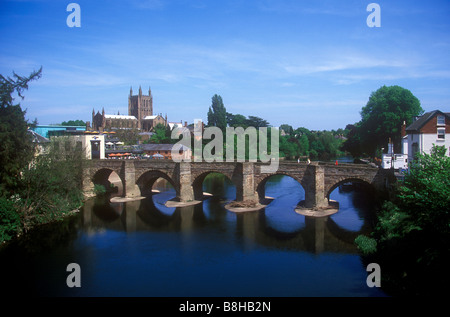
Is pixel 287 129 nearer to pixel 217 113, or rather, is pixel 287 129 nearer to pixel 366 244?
pixel 217 113

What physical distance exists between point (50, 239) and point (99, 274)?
29.9 ft

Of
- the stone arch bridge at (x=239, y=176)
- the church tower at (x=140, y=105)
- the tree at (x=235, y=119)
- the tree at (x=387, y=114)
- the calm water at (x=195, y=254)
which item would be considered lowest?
the calm water at (x=195, y=254)

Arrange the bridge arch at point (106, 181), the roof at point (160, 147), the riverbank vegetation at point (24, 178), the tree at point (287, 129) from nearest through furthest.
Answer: the riverbank vegetation at point (24, 178) → the bridge arch at point (106, 181) → the roof at point (160, 147) → the tree at point (287, 129)

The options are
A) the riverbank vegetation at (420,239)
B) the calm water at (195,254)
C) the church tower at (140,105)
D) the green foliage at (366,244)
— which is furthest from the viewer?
the church tower at (140,105)

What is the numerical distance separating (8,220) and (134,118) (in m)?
106

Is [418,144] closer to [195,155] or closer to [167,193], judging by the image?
[167,193]

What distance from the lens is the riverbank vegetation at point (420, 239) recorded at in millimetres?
16156

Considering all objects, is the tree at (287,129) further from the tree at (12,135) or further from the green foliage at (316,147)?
the tree at (12,135)

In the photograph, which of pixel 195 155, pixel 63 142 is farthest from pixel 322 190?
pixel 195 155

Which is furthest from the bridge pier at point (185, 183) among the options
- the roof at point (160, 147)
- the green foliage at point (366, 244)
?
the roof at point (160, 147)

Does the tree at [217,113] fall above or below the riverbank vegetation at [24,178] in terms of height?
above

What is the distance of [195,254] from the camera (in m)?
24.4

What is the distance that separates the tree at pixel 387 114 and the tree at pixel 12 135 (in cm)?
4306
